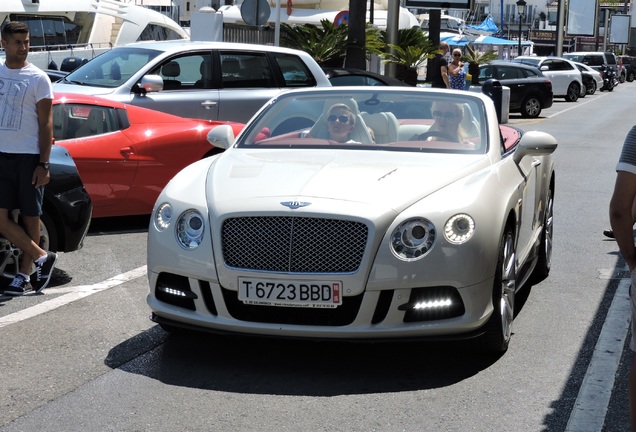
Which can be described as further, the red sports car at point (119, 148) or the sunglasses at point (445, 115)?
the red sports car at point (119, 148)

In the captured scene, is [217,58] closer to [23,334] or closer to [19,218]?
[19,218]

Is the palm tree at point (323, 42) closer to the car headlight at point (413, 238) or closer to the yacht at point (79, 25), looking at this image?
the yacht at point (79, 25)

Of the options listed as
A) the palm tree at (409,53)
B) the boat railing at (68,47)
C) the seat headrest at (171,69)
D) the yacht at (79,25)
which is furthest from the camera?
the yacht at (79,25)

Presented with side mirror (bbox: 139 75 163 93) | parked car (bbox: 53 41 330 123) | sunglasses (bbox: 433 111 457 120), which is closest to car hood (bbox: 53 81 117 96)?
parked car (bbox: 53 41 330 123)

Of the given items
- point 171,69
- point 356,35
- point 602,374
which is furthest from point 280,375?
point 356,35

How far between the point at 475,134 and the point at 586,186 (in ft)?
26.9

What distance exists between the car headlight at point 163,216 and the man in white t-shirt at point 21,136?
1.55 m

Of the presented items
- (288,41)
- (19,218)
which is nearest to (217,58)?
(19,218)

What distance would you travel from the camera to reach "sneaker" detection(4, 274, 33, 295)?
303 inches

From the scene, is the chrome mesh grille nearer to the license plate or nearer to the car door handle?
the license plate

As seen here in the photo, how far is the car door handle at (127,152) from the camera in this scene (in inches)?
404

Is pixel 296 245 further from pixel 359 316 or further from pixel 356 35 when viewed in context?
pixel 356 35

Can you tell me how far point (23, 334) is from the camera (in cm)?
665

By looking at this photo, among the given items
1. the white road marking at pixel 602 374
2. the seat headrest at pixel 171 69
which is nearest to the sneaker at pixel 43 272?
the white road marking at pixel 602 374
